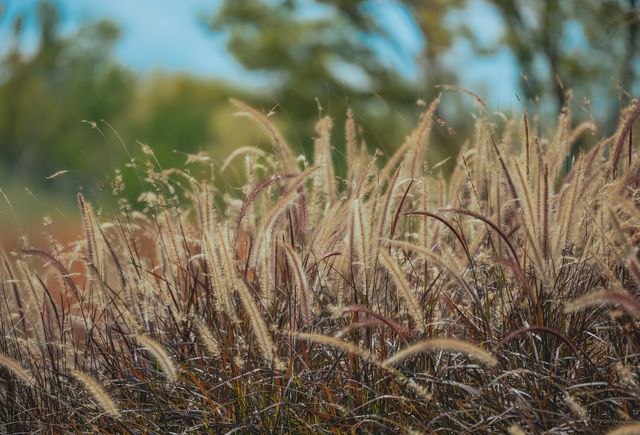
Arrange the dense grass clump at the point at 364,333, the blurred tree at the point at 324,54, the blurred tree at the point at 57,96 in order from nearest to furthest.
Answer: the dense grass clump at the point at 364,333 → the blurred tree at the point at 324,54 → the blurred tree at the point at 57,96

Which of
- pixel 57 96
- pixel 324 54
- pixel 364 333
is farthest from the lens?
pixel 57 96

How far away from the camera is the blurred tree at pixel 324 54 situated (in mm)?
18078

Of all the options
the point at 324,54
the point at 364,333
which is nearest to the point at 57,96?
the point at 324,54

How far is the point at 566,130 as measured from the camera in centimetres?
296

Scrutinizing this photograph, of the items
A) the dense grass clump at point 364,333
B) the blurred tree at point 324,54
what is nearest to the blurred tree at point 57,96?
the blurred tree at point 324,54

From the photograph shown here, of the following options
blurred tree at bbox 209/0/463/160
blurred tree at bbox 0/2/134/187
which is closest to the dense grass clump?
blurred tree at bbox 209/0/463/160

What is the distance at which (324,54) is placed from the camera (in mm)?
19375

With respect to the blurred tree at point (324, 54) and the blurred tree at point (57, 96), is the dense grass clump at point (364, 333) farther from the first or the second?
the blurred tree at point (57, 96)

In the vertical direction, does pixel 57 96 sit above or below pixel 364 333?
below

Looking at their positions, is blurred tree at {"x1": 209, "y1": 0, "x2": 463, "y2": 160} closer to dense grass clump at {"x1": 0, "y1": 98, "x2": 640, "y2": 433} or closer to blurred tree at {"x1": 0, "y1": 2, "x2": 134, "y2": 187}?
blurred tree at {"x1": 0, "y1": 2, "x2": 134, "y2": 187}

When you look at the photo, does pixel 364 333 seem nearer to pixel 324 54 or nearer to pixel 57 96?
pixel 324 54

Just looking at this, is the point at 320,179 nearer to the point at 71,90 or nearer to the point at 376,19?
the point at 376,19

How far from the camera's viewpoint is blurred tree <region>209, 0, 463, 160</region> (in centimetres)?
1808

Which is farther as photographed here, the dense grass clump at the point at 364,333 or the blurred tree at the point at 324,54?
the blurred tree at the point at 324,54
